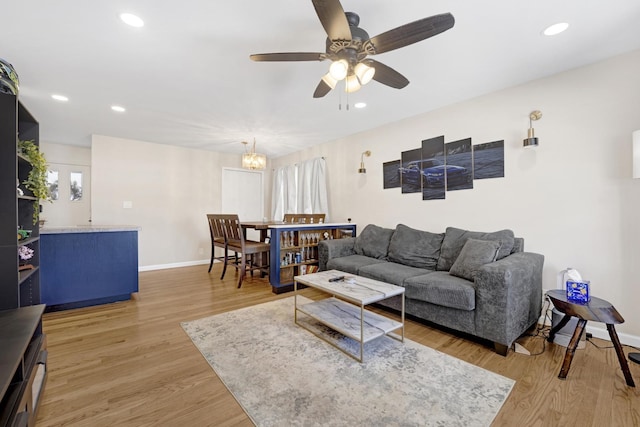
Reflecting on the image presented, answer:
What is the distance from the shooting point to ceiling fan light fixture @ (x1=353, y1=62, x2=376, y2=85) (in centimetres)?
178

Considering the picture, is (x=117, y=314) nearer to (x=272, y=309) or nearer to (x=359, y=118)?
(x=272, y=309)

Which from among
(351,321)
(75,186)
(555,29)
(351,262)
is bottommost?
(351,321)

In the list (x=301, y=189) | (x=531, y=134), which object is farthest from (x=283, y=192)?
(x=531, y=134)

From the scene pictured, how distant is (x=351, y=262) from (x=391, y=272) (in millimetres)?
594

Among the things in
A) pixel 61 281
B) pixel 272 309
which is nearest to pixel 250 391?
pixel 272 309

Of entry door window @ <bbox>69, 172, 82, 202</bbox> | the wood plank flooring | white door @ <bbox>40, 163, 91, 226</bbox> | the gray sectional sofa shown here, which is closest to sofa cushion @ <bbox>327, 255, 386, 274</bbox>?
the gray sectional sofa

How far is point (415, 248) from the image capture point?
10.4 ft

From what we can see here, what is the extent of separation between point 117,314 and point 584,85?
504 cm

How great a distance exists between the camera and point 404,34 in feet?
5.00

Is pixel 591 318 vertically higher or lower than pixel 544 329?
higher

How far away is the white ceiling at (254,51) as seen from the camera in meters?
1.73

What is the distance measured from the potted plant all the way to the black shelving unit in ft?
0.16

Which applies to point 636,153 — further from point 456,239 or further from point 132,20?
point 132,20

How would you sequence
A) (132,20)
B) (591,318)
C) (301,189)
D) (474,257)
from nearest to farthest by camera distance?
1. (591,318)
2. (132,20)
3. (474,257)
4. (301,189)
